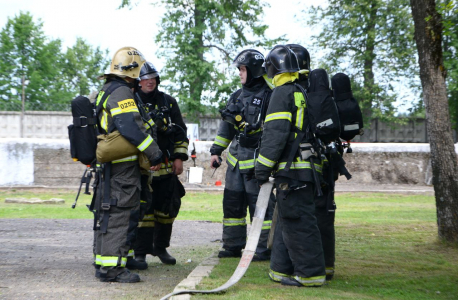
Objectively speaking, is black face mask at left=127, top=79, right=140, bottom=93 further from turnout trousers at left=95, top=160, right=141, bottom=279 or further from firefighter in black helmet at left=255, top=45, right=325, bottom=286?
firefighter in black helmet at left=255, top=45, right=325, bottom=286

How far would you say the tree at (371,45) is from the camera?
39406mm

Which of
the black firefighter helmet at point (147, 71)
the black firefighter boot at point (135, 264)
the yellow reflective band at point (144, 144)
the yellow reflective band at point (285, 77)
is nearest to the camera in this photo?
the yellow reflective band at point (285, 77)

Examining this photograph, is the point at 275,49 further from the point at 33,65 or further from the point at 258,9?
the point at 33,65

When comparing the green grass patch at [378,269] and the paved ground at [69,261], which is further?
the paved ground at [69,261]

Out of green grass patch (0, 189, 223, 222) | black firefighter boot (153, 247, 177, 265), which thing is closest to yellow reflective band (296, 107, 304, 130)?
black firefighter boot (153, 247, 177, 265)

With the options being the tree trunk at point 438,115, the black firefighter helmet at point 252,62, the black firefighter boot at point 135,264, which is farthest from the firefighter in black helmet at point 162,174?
the tree trunk at point 438,115

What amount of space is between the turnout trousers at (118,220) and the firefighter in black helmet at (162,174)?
36.9 inches

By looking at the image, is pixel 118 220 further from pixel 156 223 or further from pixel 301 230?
pixel 301 230

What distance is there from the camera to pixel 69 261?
766 cm

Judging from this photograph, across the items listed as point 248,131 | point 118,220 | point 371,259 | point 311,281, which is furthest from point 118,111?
point 371,259

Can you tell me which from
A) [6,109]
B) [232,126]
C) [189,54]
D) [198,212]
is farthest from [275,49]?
[6,109]

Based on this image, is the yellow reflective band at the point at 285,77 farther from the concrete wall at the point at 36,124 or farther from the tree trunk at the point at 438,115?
the concrete wall at the point at 36,124

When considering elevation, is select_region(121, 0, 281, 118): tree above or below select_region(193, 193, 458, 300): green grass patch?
above

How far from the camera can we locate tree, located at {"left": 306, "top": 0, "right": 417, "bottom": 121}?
39.4 metres
